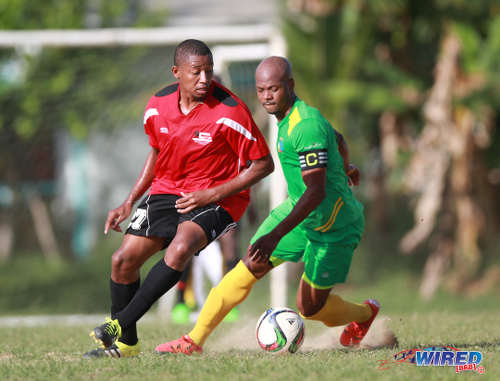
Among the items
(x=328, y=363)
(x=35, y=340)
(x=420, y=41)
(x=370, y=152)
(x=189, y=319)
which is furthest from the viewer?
(x=370, y=152)

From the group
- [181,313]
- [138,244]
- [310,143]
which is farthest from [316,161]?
[181,313]

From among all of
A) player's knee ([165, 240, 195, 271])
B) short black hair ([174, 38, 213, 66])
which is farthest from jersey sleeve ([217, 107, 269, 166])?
player's knee ([165, 240, 195, 271])

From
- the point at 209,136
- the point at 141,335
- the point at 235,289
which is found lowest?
the point at 141,335

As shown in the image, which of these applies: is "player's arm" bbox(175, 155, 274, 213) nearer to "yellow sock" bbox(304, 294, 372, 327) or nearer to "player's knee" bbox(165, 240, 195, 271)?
"player's knee" bbox(165, 240, 195, 271)

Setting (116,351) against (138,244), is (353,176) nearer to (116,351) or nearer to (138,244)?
(138,244)

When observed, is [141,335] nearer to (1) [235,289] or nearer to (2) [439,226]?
(1) [235,289]

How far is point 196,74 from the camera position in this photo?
525cm

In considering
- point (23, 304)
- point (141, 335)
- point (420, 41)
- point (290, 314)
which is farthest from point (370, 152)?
point (290, 314)

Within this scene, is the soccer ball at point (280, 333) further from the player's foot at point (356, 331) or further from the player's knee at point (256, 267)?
the player's foot at point (356, 331)

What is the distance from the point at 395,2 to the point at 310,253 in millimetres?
9098

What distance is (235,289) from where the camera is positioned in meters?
5.43

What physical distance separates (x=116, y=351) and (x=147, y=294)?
1.42 feet

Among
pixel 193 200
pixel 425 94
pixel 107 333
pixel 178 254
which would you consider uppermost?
pixel 425 94

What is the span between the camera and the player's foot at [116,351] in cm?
512
